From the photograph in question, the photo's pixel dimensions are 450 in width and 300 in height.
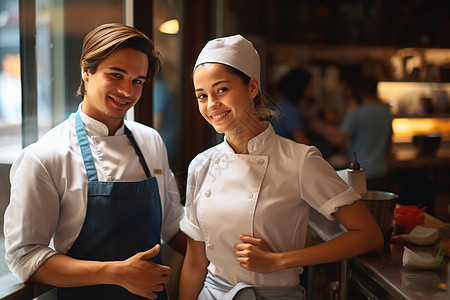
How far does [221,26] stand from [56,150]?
57 centimetres

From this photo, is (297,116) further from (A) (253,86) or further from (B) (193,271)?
(B) (193,271)

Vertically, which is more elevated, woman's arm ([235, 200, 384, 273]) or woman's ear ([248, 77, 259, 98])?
woman's ear ([248, 77, 259, 98])

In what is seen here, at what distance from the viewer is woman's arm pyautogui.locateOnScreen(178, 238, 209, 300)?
1.12 metres

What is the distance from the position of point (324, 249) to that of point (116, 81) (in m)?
0.60

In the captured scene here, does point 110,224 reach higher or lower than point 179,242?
higher

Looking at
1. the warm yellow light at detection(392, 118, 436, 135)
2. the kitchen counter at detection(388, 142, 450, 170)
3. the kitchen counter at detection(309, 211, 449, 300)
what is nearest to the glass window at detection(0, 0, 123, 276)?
the kitchen counter at detection(309, 211, 449, 300)

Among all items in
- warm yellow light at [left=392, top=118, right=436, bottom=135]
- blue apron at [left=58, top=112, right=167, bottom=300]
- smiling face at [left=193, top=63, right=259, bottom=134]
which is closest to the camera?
smiling face at [left=193, top=63, right=259, bottom=134]

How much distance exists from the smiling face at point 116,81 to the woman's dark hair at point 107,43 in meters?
0.01

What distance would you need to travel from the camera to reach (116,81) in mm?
1055

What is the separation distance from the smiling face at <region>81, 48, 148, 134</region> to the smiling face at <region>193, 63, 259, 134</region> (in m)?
0.17

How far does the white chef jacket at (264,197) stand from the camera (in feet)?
3.18

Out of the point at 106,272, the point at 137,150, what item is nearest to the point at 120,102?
the point at 137,150

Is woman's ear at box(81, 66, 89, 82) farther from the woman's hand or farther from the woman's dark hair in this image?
the woman's hand

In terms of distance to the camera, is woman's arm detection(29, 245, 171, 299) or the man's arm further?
the man's arm
